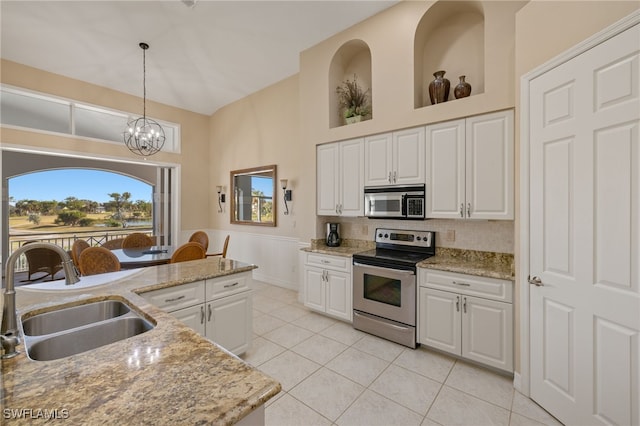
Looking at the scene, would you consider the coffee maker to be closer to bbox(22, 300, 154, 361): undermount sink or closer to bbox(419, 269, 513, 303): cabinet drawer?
bbox(419, 269, 513, 303): cabinet drawer

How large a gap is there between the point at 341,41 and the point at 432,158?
2105mm

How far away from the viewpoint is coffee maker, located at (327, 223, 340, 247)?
388 centimetres

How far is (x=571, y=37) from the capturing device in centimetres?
182

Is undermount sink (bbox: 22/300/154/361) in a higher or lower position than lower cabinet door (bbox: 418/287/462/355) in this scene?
higher

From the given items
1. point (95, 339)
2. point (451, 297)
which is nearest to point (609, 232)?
point (451, 297)

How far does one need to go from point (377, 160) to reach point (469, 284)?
1.68 metres

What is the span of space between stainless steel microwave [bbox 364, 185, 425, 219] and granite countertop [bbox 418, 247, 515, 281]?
0.53 meters

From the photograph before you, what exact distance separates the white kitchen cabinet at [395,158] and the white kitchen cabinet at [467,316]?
108cm

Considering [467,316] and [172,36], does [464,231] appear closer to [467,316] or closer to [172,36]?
[467,316]

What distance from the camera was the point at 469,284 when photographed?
97.8 inches

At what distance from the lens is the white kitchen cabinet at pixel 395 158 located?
9.89 feet

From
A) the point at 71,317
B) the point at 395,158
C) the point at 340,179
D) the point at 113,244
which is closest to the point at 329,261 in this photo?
the point at 340,179

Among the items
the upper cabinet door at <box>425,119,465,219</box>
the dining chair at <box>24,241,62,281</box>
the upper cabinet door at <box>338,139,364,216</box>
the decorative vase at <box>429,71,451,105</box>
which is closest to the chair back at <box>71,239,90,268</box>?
the dining chair at <box>24,241,62,281</box>

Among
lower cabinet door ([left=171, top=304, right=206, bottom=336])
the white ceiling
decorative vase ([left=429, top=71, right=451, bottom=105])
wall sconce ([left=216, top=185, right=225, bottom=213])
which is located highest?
the white ceiling
